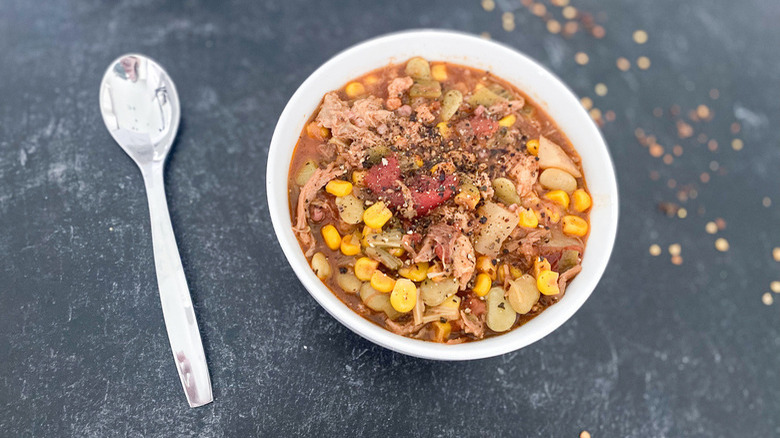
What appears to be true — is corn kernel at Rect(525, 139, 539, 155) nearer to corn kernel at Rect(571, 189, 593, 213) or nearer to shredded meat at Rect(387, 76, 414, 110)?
corn kernel at Rect(571, 189, 593, 213)

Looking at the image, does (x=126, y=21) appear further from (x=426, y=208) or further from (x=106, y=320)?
(x=426, y=208)

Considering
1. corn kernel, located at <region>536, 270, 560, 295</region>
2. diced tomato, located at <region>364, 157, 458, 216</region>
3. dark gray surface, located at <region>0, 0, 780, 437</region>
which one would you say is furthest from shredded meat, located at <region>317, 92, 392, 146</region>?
corn kernel, located at <region>536, 270, 560, 295</region>

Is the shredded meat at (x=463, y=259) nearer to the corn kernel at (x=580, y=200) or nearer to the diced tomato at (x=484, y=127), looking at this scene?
the diced tomato at (x=484, y=127)

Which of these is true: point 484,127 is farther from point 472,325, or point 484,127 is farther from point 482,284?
point 472,325

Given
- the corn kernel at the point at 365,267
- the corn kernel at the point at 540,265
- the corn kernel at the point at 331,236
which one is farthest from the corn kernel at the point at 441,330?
the corn kernel at the point at 331,236

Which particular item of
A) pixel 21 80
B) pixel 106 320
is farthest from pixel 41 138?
pixel 106 320

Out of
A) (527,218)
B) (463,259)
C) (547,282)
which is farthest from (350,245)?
(547,282)
